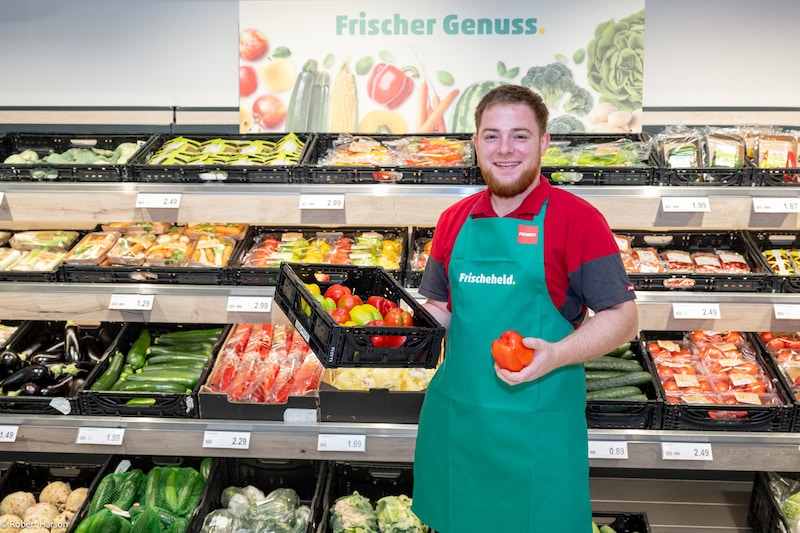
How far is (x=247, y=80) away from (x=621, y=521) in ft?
9.02

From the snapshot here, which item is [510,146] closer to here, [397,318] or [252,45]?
[397,318]

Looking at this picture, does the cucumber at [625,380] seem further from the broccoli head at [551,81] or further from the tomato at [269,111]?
the tomato at [269,111]

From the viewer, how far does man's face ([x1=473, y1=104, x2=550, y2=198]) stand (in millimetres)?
2330

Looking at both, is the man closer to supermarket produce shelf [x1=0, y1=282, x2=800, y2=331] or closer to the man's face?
the man's face

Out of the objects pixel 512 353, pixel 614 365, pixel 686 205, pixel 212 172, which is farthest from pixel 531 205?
pixel 212 172

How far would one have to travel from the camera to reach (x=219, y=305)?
3406 millimetres

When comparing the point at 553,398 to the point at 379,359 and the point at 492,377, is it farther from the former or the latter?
the point at 379,359

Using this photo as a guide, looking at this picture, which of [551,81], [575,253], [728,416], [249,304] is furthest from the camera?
[551,81]

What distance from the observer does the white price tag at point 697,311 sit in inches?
130

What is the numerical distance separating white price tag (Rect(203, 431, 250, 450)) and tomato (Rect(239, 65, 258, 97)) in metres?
1.75

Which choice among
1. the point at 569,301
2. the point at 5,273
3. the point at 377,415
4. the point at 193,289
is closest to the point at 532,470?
the point at 569,301

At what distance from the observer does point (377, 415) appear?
11.0 ft

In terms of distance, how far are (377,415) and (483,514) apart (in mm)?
Result: 900

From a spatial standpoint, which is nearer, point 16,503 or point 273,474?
point 16,503
